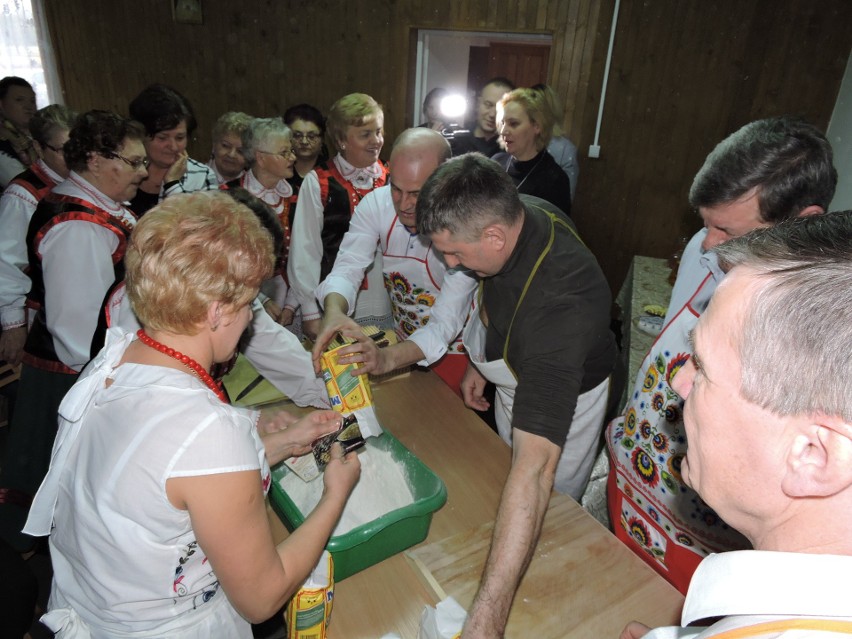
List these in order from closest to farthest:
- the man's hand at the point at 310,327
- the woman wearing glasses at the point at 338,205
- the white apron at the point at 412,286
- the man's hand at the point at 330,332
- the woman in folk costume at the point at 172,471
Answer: the woman in folk costume at the point at 172,471 < the man's hand at the point at 330,332 < the white apron at the point at 412,286 < the man's hand at the point at 310,327 < the woman wearing glasses at the point at 338,205

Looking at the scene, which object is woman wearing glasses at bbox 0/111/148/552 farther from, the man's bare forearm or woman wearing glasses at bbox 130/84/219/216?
the man's bare forearm

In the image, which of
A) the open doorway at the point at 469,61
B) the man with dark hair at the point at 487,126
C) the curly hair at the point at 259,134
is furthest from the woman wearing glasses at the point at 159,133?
the open doorway at the point at 469,61

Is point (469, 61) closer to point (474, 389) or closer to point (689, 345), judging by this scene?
point (474, 389)

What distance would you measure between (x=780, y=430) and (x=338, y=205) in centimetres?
288

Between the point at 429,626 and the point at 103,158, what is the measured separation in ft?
7.32

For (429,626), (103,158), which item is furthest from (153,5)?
(429,626)

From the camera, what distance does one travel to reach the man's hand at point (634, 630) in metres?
1.17

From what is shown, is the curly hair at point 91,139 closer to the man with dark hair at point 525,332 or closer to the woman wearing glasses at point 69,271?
the woman wearing glasses at point 69,271

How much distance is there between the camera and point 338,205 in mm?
3205

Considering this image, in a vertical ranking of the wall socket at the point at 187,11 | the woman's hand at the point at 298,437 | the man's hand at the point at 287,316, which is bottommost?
the man's hand at the point at 287,316

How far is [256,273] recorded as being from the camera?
118cm

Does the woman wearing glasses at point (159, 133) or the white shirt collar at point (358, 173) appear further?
the white shirt collar at point (358, 173)

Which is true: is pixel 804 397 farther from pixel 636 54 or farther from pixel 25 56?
pixel 25 56

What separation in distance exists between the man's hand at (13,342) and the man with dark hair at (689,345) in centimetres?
305
